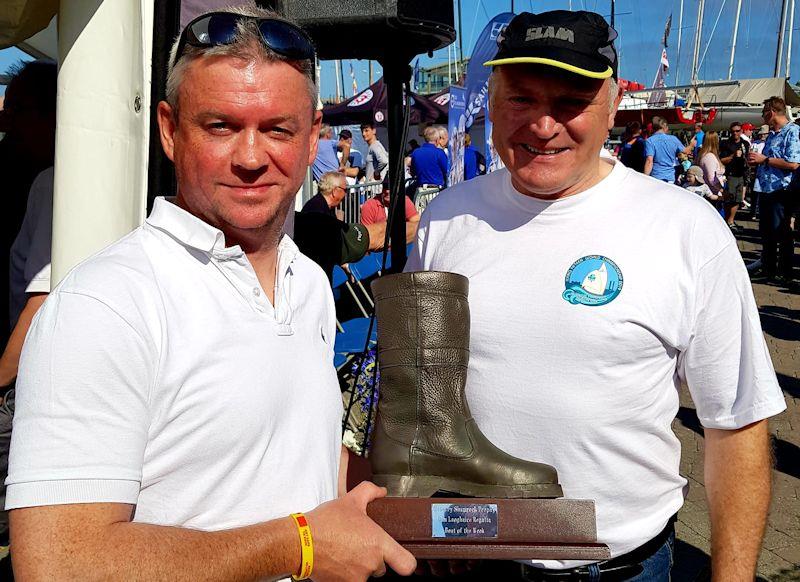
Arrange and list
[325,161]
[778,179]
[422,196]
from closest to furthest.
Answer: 1. [778,179]
2. [422,196]
3. [325,161]

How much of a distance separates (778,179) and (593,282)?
9.89 metres

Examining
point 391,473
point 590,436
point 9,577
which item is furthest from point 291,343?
point 9,577

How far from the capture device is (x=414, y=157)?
12492 mm

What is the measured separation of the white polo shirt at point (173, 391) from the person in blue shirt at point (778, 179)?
10.1m

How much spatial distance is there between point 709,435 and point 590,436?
41cm

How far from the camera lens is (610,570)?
192cm

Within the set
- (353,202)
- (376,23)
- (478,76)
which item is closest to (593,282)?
(376,23)

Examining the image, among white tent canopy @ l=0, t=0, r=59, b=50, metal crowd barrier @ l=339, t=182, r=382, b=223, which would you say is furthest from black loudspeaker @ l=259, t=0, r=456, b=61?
metal crowd barrier @ l=339, t=182, r=382, b=223

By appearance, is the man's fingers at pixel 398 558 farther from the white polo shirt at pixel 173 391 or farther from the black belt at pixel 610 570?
the black belt at pixel 610 570


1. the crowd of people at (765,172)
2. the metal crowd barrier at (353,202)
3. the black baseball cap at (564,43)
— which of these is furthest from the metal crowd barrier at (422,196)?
the black baseball cap at (564,43)

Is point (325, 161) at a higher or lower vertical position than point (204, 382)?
higher

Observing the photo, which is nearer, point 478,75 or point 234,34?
point 234,34

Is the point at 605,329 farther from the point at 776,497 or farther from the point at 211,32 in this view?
the point at 776,497

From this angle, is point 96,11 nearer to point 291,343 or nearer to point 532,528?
point 291,343
